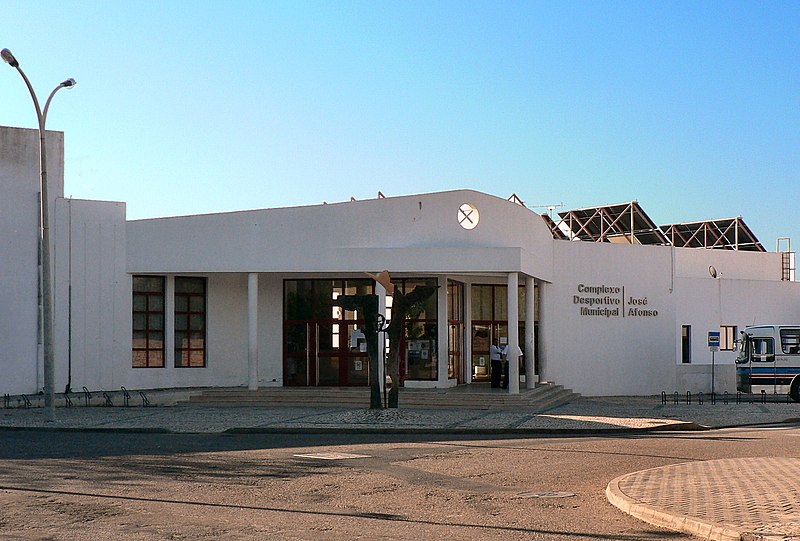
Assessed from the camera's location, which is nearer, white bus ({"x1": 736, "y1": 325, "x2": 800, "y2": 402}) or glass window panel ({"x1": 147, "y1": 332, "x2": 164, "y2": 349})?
glass window panel ({"x1": 147, "y1": 332, "x2": 164, "y2": 349})

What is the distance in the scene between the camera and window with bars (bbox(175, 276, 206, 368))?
1230 inches

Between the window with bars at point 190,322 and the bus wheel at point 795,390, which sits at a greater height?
the window with bars at point 190,322

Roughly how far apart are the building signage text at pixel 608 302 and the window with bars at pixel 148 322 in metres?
14.0

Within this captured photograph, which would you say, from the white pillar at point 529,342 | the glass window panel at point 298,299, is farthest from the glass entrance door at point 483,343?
the glass window panel at point 298,299

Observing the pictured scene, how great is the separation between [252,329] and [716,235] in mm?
28987

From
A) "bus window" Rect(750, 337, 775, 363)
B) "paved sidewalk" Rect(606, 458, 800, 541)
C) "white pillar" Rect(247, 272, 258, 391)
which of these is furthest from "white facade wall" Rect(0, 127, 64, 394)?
"bus window" Rect(750, 337, 775, 363)

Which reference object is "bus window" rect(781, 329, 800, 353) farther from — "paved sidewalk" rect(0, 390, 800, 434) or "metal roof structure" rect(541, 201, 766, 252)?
"metal roof structure" rect(541, 201, 766, 252)

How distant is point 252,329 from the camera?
1161 inches

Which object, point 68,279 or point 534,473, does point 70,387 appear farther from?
point 534,473

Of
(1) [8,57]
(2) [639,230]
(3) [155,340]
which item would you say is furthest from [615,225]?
(1) [8,57]

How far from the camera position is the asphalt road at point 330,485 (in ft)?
31.6

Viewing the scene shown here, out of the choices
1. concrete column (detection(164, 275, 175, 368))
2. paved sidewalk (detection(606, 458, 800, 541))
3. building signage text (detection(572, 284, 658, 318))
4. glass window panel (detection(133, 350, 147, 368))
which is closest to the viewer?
paved sidewalk (detection(606, 458, 800, 541))

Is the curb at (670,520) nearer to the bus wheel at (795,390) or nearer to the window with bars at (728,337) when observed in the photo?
the bus wheel at (795,390)

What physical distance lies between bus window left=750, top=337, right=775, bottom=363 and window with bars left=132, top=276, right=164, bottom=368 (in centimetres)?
1944
